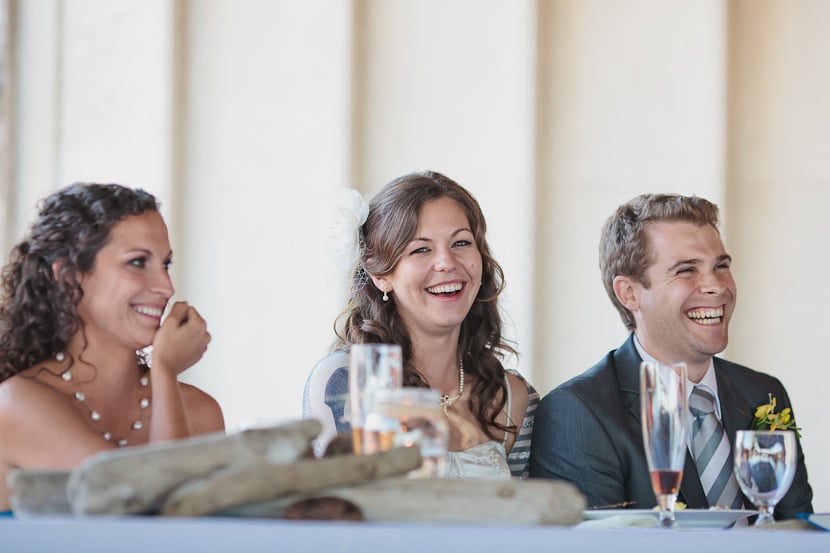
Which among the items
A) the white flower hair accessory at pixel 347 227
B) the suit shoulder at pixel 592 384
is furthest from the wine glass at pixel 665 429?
the white flower hair accessory at pixel 347 227

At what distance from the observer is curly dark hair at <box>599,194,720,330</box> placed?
333 centimetres

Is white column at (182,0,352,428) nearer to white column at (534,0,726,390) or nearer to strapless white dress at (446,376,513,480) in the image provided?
white column at (534,0,726,390)

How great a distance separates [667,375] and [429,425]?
43cm

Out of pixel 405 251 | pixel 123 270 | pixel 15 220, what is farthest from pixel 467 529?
pixel 15 220

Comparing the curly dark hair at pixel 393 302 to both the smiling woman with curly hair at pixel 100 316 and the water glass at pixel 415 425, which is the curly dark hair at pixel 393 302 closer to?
the smiling woman with curly hair at pixel 100 316

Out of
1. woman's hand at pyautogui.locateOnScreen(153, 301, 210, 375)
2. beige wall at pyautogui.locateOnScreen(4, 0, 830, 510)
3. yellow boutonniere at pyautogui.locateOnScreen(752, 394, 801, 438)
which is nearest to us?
woman's hand at pyautogui.locateOnScreen(153, 301, 210, 375)

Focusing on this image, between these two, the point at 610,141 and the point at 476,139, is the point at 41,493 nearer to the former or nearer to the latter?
the point at 476,139

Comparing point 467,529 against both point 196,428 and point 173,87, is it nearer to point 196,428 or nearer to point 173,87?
point 196,428

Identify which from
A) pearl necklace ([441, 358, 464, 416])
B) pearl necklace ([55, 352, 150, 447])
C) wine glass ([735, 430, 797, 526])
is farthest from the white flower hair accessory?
wine glass ([735, 430, 797, 526])

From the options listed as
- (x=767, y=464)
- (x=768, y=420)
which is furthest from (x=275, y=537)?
(x=768, y=420)

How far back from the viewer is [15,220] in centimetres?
454

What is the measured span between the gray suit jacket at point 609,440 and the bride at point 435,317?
13cm

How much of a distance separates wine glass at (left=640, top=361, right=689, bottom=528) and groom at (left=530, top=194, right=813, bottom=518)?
1256mm

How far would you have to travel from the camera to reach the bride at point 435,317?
3.01 m
